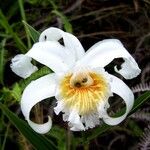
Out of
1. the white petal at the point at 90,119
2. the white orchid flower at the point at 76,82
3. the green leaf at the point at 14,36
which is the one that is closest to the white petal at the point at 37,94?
the white orchid flower at the point at 76,82

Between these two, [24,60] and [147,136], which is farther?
[147,136]

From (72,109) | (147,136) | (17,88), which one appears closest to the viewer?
(72,109)

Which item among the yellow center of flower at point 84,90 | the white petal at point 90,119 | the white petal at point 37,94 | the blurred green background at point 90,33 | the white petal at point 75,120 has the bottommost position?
the blurred green background at point 90,33

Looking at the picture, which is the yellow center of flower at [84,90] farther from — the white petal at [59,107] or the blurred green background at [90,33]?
the blurred green background at [90,33]

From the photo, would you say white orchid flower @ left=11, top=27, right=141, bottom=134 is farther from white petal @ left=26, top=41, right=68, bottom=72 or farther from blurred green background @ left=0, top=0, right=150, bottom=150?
blurred green background @ left=0, top=0, right=150, bottom=150

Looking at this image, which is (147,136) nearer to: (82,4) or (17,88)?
(17,88)

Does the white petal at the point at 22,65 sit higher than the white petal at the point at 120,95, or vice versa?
the white petal at the point at 22,65

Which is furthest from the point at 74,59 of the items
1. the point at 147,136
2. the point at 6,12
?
the point at 6,12

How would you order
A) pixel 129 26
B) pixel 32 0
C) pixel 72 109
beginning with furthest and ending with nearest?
pixel 129 26 → pixel 32 0 → pixel 72 109

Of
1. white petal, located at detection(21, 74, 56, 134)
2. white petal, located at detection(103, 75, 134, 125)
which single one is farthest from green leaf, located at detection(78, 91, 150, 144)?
white petal, located at detection(21, 74, 56, 134)
